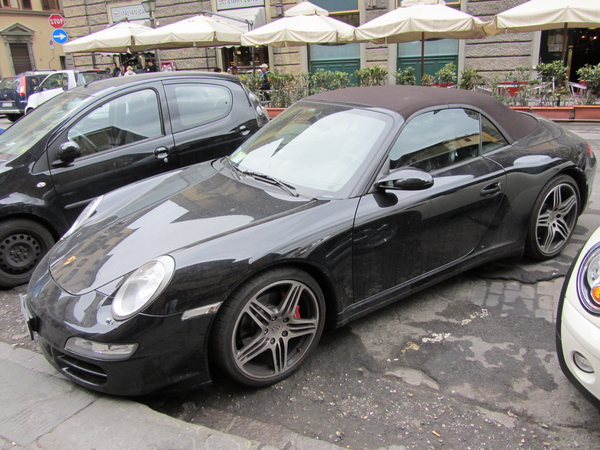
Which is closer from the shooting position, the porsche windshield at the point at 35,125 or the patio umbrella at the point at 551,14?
the porsche windshield at the point at 35,125

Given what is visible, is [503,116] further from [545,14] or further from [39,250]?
[545,14]

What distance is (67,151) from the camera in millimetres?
4109

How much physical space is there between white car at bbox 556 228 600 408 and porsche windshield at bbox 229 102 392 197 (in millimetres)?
1281

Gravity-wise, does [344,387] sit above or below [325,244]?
below

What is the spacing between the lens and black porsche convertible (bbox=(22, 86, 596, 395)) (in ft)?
7.57

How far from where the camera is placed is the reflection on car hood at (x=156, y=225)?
250 centimetres

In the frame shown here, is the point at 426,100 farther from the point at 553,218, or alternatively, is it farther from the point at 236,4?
the point at 236,4

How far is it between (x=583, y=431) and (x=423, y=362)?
0.84 metres

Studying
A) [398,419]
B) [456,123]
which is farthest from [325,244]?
[456,123]

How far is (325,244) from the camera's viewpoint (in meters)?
2.64

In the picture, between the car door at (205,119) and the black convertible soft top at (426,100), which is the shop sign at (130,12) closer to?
the car door at (205,119)

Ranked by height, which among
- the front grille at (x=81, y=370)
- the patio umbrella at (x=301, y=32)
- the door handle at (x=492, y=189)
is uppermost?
the patio umbrella at (x=301, y=32)

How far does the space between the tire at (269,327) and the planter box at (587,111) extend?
9.84m

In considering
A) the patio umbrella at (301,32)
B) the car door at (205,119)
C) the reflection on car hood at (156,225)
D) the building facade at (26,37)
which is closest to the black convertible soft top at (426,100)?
the reflection on car hood at (156,225)
